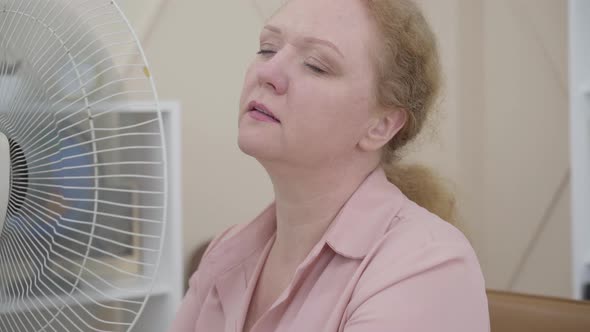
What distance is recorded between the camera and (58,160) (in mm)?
774

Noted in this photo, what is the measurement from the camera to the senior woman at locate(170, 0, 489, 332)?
32.2 inches

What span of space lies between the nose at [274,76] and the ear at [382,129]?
142 mm

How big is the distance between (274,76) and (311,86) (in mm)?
46

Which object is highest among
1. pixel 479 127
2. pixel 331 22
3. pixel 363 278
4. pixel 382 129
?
pixel 331 22

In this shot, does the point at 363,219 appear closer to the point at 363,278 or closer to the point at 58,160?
the point at 363,278

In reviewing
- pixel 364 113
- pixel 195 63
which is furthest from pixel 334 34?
pixel 195 63

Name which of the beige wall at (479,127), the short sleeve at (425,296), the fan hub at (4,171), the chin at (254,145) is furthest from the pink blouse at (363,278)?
the beige wall at (479,127)

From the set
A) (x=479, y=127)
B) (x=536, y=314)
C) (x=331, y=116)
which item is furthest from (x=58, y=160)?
(x=479, y=127)

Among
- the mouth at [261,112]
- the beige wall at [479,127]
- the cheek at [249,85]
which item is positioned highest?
the cheek at [249,85]

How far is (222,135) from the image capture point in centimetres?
189

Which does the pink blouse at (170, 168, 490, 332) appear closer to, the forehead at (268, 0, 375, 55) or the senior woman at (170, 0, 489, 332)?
the senior woman at (170, 0, 489, 332)

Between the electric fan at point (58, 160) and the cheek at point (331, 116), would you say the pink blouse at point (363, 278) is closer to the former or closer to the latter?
the cheek at point (331, 116)

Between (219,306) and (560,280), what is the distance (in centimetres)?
207

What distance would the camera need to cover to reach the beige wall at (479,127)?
1.86m
